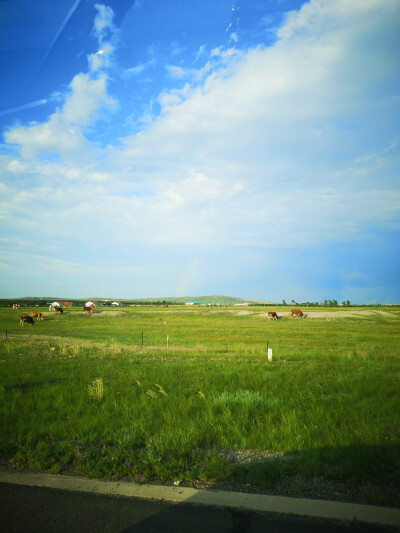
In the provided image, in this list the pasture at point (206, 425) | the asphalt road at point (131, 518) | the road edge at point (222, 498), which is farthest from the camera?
the pasture at point (206, 425)

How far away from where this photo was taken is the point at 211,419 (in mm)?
6883

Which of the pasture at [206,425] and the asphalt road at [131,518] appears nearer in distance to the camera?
the asphalt road at [131,518]

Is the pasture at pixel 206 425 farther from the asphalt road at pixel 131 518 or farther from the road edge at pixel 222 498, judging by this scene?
the asphalt road at pixel 131 518

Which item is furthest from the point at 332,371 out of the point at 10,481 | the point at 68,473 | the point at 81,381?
the point at 10,481

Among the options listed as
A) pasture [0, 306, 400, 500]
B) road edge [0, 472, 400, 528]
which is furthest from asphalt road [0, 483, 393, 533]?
pasture [0, 306, 400, 500]

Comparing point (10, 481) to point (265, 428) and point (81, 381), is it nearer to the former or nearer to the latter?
point (265, 428)

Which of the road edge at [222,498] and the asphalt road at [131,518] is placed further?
the road edge at [222,498]

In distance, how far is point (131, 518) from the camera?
3.87 m

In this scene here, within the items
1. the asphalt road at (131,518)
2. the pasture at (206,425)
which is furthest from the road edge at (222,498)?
the pasture at (206,425)

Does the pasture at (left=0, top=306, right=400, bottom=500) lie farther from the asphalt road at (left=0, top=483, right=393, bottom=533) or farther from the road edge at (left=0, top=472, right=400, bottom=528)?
the asphalt road at (left=0, top=483, right=393, bottom=533)

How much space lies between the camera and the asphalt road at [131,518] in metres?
3.64

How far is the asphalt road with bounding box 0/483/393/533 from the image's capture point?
3641mm

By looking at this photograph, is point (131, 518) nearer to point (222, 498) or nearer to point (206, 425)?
point (222, 498)

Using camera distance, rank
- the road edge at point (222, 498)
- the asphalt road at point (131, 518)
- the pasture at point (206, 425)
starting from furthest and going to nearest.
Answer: the pasture at point (206, 425) < the road edge at point (222, 498) < the asphalt road at point (131, 518)
